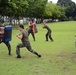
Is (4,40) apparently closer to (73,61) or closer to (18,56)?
(18,56)

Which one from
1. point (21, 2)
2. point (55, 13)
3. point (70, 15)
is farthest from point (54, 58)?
point (70, 15)

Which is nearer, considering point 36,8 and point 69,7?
point 36,8

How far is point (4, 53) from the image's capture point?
15289 millimetres

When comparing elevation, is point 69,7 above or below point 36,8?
below

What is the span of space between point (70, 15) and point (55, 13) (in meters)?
25.8

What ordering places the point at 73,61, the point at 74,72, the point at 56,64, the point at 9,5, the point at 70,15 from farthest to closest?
the point at 70,15 → the point at 9,5 → the point at 73,61 → the point at 56,64 → the point at 74,72

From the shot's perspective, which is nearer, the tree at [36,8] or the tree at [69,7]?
the tree at [36,8]

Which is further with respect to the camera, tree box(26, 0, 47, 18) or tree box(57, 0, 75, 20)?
Result: tree box(57, 0, 75, 20)

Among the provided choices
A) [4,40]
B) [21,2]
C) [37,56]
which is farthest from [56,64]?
[21,2]

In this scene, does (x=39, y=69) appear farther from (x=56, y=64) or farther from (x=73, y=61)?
(x=73, y=61)

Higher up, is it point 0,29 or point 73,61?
point 0,29

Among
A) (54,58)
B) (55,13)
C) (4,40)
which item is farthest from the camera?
(55,13)

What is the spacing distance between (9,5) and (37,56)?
1278 inches

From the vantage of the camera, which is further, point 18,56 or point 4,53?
point 4,53
